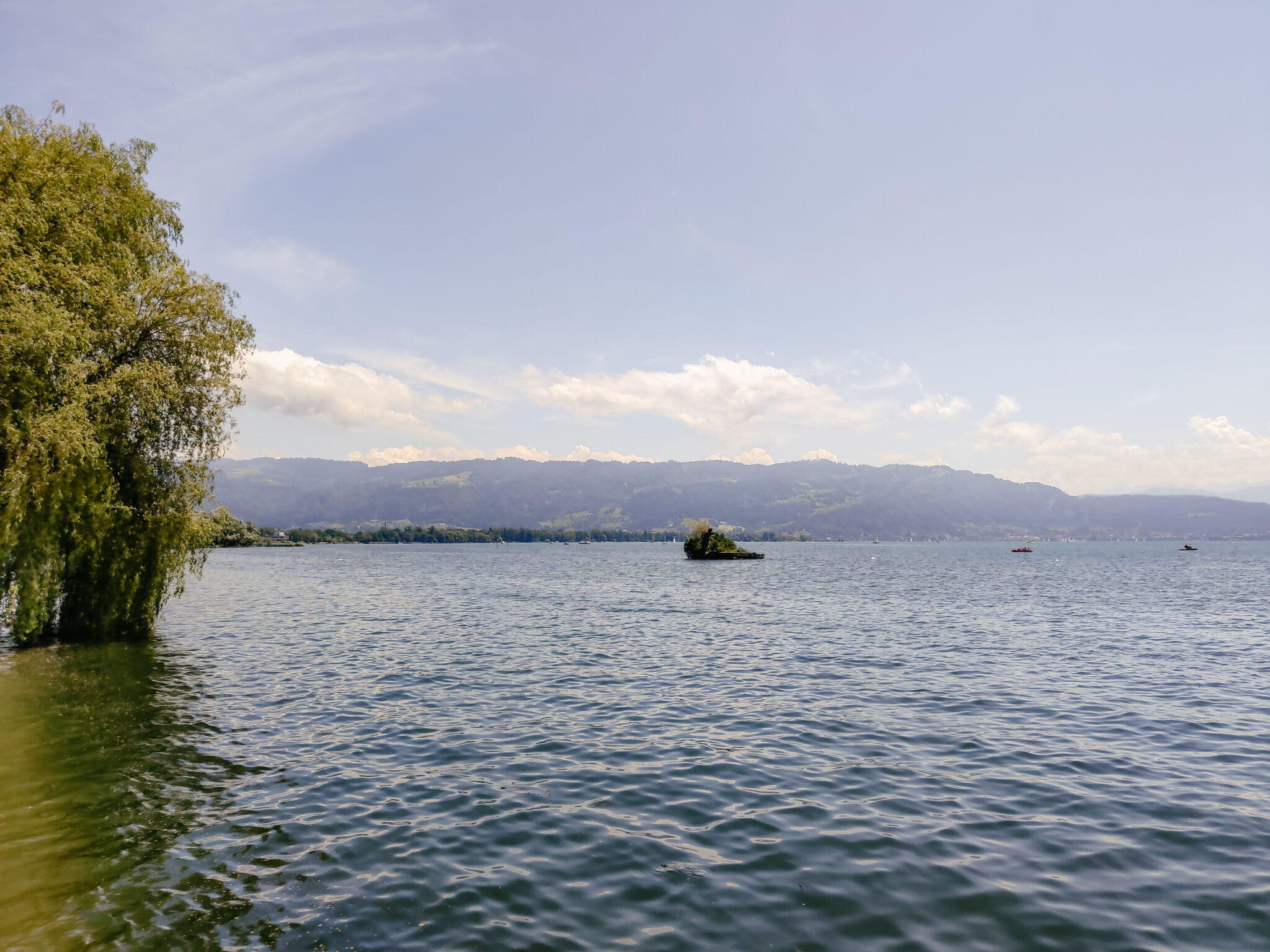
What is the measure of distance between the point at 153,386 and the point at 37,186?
977 cm

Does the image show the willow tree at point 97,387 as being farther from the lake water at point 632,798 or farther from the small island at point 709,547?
the small island at point 709,547

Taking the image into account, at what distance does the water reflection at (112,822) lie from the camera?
10539 millimetres

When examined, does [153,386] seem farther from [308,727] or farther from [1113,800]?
[1113,800]

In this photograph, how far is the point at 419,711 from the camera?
2466cm

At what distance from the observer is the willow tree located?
2866 centimetres

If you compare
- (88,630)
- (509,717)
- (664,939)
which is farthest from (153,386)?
(664,939)

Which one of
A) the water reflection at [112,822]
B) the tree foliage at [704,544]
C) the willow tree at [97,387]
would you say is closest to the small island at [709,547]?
the tree foliage at [704,544]

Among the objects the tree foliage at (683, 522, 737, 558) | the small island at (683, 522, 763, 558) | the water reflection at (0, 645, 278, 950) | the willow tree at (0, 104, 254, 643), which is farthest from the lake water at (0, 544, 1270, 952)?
the tree foliage at (683, 522, 737, 558)

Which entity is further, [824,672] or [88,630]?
[88,630]

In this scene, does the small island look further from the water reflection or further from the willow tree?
the water reflection

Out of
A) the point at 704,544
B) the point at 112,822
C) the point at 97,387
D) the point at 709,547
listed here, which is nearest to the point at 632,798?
the point at 112,822

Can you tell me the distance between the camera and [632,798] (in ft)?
54.1

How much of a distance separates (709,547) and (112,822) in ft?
541

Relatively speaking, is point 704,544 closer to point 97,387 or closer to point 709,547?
point 709,547
